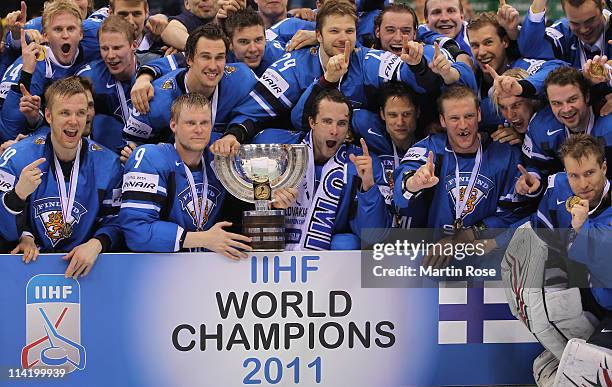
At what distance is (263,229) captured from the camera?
496 centimetres

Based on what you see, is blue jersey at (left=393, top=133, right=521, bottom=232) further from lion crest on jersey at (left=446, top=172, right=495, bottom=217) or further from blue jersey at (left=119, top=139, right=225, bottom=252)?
blue jersey at (left=119, top=139, right=225, bottom=252)

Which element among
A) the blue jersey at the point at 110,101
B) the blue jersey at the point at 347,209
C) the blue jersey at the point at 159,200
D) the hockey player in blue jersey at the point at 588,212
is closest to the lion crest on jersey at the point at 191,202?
the blue jersey at the point at 159,200

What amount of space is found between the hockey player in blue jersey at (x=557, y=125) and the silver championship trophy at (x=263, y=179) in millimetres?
1250

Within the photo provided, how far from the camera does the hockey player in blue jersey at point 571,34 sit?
5.71 meters

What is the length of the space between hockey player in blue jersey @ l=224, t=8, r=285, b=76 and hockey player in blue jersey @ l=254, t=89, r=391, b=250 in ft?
2.93

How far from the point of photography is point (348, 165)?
5320 mm

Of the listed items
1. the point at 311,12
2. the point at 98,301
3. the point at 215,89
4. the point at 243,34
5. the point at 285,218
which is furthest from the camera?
the point at 311,12

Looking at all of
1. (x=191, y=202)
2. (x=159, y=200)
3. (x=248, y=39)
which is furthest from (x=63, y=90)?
(x=248, y=39)

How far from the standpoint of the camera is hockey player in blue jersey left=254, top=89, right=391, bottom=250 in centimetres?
516

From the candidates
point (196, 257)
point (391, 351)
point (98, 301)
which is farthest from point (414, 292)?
point (98, 301)

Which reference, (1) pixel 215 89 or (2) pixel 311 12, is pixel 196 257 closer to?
(1) pixel 215 89

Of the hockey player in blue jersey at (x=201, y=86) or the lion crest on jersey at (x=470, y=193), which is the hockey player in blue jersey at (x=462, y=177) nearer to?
the lion crest on jersey at (x=470, y=193)

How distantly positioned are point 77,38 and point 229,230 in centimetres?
180

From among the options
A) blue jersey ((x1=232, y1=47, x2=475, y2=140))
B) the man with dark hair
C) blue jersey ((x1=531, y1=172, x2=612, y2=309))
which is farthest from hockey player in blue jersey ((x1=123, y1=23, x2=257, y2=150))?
blue jersey ((x1=531, y1=172, x2=612, y2=309))
